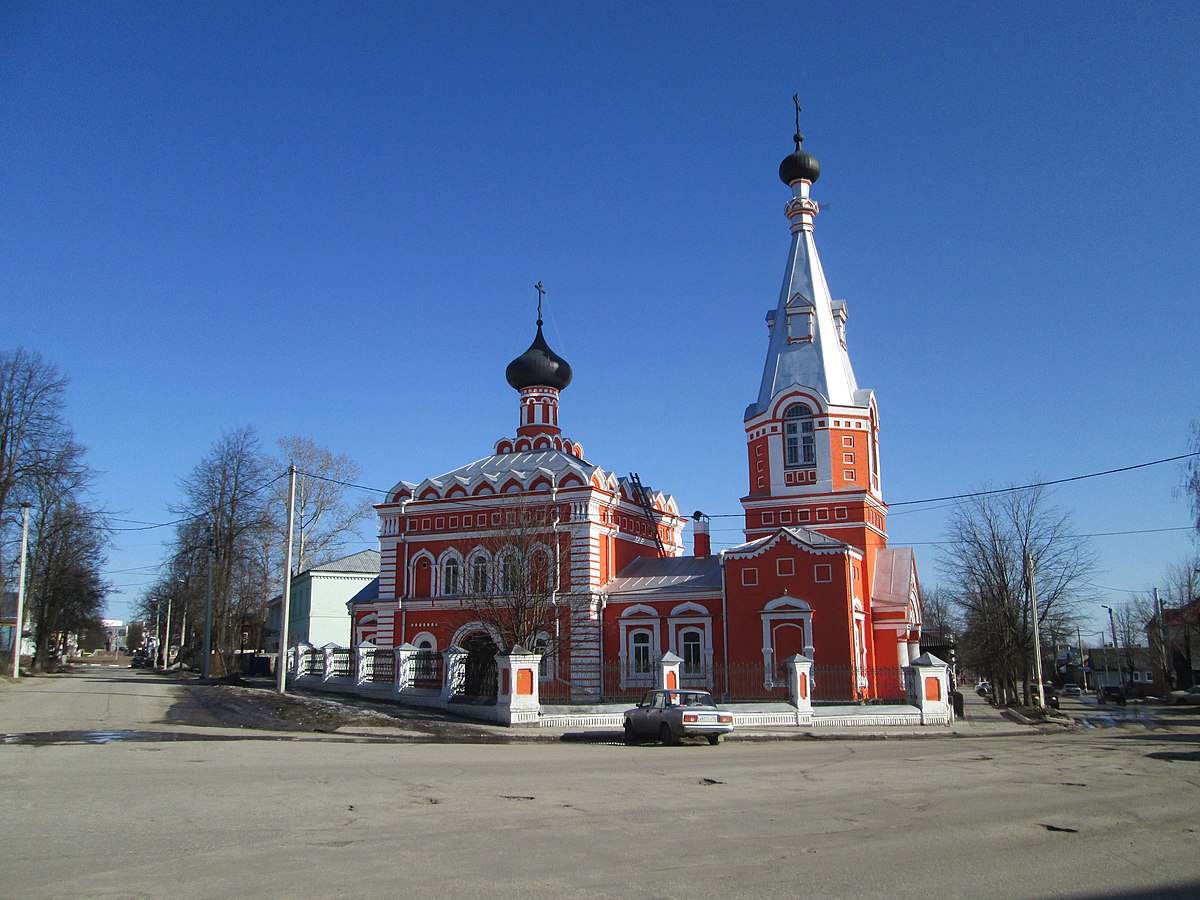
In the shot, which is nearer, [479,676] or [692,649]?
[479,676]

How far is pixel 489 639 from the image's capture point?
3516 cm

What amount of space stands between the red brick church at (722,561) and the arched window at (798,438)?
5 centimetres

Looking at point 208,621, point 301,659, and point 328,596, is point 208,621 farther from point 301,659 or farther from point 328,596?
point 328,596

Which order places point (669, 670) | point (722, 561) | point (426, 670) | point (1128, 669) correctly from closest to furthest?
point (669, 670)
point (426, 670)
point (722, 561)
point (1128, 669)

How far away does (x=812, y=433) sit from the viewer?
34469 millimetres

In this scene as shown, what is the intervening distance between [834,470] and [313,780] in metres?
24.7

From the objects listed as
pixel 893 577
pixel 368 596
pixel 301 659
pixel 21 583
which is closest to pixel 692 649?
pixel 893 577

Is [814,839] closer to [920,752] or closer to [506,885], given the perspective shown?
[506,885]

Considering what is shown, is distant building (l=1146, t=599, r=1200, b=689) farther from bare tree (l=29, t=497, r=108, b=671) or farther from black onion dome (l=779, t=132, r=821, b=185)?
bare tree (l=29, t=497, r=108, b=671)

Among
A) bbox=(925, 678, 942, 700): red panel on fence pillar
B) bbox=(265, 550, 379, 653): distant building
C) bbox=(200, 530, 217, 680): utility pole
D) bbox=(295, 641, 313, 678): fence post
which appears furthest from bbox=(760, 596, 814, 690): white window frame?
bbox=(265, 550, 379, 653): distant building

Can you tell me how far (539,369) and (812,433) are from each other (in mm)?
12537

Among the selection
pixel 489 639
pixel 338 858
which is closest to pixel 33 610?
pixel 489 639

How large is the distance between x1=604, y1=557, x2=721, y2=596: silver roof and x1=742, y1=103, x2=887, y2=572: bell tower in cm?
224

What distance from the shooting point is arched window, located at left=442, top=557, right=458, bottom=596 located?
3719 centimetres
